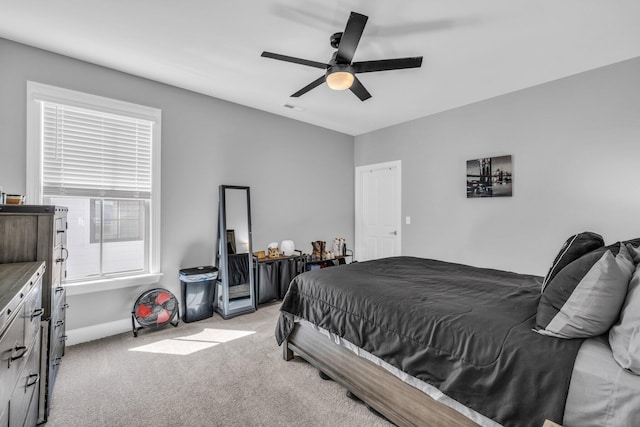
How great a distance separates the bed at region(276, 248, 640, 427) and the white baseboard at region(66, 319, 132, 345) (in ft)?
6.00

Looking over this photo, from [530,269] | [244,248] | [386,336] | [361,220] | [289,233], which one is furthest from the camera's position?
[361,220]

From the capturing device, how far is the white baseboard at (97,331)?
2.88 metres

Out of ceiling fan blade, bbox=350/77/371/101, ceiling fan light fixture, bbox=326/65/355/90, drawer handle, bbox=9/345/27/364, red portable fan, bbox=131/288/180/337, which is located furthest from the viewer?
red portable fan, bbox=131/288/180/337

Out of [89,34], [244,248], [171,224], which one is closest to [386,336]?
[244,248]

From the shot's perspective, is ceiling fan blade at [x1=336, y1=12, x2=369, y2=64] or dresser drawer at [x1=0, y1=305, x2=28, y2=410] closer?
dresser drawer at [x1=0, y1=305, x2=28, y2=410]

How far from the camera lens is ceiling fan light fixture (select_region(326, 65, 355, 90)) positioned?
2.28 m

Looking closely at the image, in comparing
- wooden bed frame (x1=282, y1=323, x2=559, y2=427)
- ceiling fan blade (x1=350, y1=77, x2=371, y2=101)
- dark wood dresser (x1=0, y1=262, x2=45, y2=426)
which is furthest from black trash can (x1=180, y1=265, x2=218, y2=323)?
ceiling fan blade (x1=350, y1=77, x2=371, y2=101)

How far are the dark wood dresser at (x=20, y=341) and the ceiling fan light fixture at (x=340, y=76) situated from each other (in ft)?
7.19

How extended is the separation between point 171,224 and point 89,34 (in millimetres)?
1915

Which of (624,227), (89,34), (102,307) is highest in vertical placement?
(89,34)

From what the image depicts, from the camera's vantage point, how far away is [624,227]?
2.85m

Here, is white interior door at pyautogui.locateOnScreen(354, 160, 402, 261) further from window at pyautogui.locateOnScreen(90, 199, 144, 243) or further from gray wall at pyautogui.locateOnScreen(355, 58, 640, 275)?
window at pyautogui.locateOnScreen(90, 199, 144, 243)

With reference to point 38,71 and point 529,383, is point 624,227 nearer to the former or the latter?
point 529,383

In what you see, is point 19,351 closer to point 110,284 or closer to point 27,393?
point 27,393
